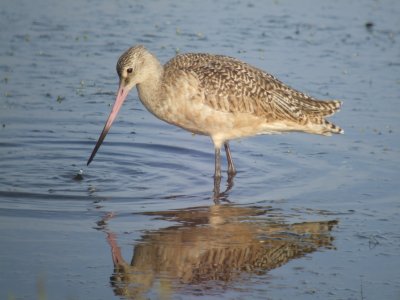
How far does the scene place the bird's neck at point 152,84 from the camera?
927 cm

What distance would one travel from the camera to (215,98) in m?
9.30

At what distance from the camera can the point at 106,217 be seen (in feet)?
26.0

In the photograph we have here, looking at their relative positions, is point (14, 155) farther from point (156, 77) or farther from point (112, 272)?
point (112, 272)

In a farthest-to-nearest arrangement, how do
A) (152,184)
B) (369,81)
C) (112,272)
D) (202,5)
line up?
1. (202,5)
2. (369,81)
3. (152,184)
4. (112,272)

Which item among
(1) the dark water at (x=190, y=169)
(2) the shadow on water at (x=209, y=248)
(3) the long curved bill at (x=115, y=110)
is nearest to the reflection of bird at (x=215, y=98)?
(3) the long curved bill at (x=115, y=110)

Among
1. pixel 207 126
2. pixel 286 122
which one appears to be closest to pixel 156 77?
pixel 207 126

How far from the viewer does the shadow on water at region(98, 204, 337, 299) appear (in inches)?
257

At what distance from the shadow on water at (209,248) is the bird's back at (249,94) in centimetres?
133

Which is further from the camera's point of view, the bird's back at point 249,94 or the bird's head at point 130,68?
the bird's back at point 249,94

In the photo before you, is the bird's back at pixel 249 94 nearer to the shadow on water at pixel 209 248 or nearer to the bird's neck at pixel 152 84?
the bird's neck at pixel 152 84

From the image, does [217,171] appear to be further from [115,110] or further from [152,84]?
[115,110]

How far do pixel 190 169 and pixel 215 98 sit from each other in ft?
2.61

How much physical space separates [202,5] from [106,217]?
814cm

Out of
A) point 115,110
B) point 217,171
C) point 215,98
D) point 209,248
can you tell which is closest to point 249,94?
point 215,98
